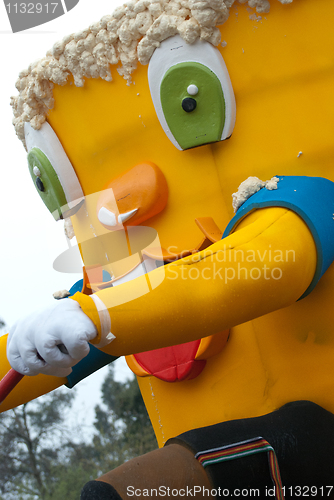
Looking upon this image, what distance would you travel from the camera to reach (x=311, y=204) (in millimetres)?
1263

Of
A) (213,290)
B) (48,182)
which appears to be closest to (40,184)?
(48,182)

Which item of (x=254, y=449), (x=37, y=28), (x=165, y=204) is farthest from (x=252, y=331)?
(x=37, y=28)

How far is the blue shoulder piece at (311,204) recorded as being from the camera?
4.06 ft

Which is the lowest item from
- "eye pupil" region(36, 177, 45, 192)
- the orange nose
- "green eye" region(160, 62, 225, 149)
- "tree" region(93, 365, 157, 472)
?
"tree" region(93, 365, 157, 472)

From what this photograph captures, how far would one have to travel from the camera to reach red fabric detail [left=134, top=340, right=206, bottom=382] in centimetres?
159

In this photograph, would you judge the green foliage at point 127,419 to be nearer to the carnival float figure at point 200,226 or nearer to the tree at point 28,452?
the tree at point 28,452

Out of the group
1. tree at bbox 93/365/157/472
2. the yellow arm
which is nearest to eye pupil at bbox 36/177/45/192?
the yellow arm

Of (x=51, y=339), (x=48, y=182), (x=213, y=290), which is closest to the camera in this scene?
(x=51, y=339)

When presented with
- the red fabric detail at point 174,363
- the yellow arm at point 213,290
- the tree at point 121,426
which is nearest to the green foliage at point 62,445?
the tree at point 121,426

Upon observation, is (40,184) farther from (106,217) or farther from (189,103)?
(189,103)

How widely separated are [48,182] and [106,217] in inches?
10.8

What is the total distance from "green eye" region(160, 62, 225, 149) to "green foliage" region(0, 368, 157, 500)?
511 cm

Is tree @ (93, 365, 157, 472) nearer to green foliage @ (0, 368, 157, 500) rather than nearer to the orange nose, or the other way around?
green foliage @ (0, 368, 157, 500)

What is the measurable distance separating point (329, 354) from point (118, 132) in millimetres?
944
